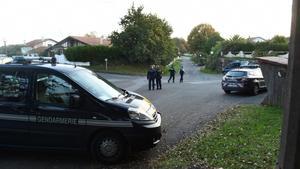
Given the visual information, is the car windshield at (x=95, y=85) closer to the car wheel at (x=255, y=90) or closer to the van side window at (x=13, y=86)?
the van side window at (x=13, y=86)

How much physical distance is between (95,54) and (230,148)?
47.4 metres

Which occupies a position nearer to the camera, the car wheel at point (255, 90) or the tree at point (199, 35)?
the car wheel at point (255, 90)

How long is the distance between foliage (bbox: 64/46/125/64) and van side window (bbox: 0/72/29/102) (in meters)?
44.4

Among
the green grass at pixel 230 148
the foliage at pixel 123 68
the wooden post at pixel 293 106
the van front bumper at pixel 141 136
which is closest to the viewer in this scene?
the wooden post at pixel 293 106

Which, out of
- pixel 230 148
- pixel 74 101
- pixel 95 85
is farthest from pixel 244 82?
pixel 74 101

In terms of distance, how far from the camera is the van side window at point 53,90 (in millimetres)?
6938

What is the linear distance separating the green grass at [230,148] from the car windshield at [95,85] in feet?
4.91

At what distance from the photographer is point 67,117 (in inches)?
269

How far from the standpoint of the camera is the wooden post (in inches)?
141

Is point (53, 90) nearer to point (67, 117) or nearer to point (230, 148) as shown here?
point (67, 117)

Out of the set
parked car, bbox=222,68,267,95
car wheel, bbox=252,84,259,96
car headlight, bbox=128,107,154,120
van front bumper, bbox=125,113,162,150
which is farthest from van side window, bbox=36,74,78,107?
car wheel, bbox=252,84,259,96

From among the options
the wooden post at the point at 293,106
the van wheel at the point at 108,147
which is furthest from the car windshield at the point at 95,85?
the wooden post at the point at 293,106

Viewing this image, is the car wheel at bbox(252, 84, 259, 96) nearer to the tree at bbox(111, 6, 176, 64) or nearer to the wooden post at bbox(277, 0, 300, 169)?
the wooden post at bbox(277, 0, 300, 169)

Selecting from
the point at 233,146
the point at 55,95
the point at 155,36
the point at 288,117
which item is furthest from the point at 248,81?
the point at 155,36
